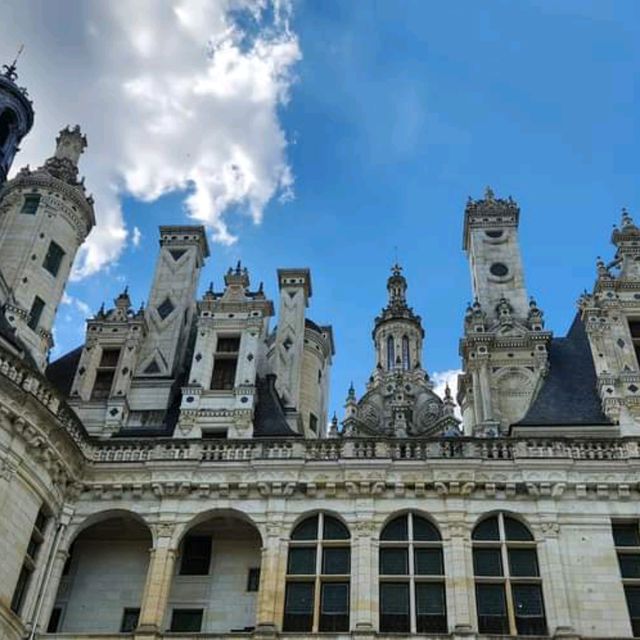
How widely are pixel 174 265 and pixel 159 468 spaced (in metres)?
11.4

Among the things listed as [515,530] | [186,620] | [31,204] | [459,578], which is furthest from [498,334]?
[31,204]

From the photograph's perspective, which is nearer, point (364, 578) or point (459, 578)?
point (459, 578)

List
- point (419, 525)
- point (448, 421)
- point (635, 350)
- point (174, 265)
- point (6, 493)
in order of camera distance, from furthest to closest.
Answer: point (448, 421) < point (174, 265) < point (635, 350) < point (419, 525) < point (6, 493)

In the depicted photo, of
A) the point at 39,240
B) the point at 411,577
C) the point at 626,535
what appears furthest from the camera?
the point at 39,240

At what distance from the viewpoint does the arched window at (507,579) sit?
69.2 feet

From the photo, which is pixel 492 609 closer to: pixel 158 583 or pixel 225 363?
pixel 158 583

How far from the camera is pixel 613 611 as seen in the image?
68.5 feet

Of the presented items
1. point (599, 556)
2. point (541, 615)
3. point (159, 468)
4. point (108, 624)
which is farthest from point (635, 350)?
point (108, 624)

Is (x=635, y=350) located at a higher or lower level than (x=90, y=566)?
higher

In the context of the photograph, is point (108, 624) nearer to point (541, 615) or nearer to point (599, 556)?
point (541, 615)

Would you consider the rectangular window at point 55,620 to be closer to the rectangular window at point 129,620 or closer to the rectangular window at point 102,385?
the rectangular window at point 129,620

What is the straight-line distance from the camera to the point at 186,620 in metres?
23.1

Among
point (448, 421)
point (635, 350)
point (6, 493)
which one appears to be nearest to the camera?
point (6, 493)

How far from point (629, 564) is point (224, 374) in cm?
1389
